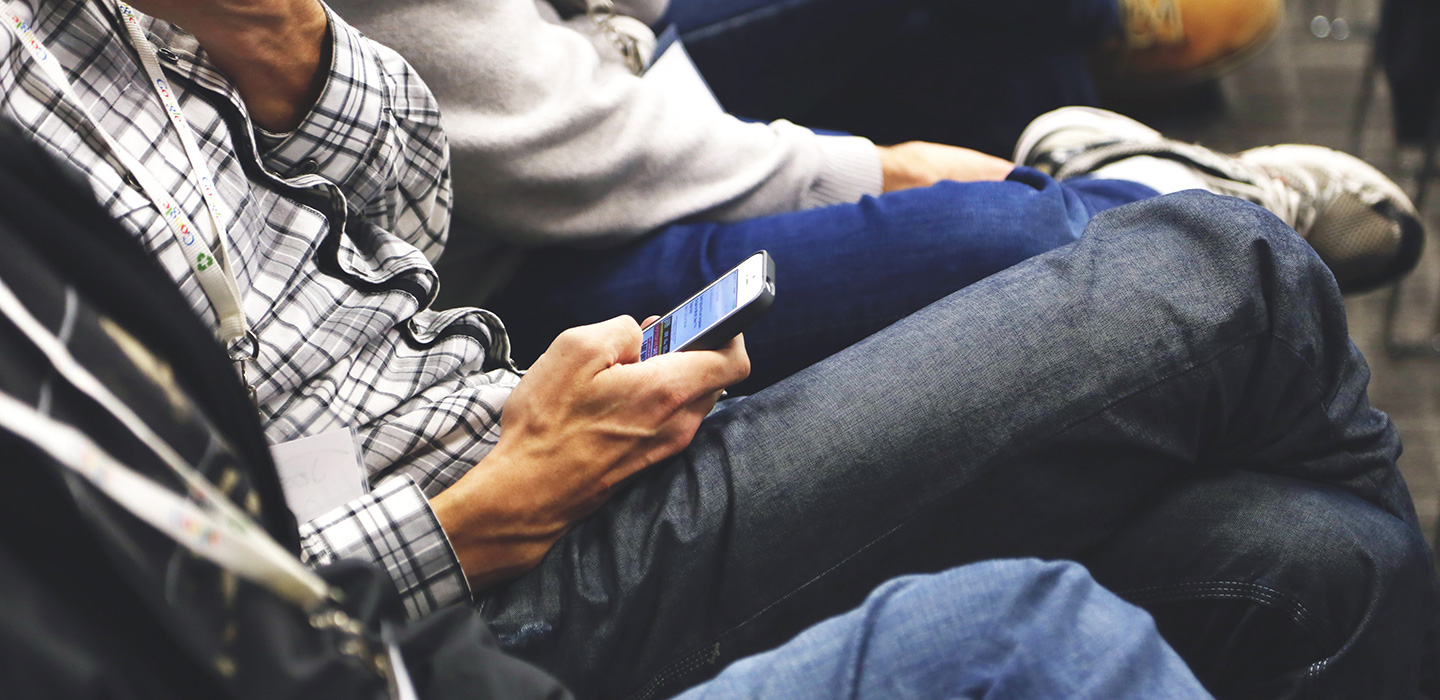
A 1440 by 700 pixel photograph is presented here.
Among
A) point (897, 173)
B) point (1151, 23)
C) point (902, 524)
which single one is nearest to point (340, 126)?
point (902, 524)

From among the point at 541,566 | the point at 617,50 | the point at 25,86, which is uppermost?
the point at 25,86

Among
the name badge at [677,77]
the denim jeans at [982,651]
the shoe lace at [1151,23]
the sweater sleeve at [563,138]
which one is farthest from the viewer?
the shoe lace at [1151,23]

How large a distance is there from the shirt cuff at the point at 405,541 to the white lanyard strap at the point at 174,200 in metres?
0.12

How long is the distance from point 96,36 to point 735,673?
495mm

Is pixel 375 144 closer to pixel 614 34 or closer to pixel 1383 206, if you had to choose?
pixel 614 34

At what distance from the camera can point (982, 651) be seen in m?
0.41

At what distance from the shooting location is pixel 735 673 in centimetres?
42

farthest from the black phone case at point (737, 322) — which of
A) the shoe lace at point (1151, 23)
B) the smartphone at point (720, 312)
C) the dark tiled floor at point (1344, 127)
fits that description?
the shoe lace at point (1151, 23)

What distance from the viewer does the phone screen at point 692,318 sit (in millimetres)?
652

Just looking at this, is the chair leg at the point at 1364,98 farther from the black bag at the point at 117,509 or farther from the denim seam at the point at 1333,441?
the black bag at the point at 117,509

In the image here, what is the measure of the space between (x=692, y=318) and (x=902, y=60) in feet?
2.43

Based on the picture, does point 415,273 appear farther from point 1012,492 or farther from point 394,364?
point 1012,492

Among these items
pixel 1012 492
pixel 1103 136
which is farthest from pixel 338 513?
pixel 1103 136

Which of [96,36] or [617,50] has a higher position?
[96,36]
